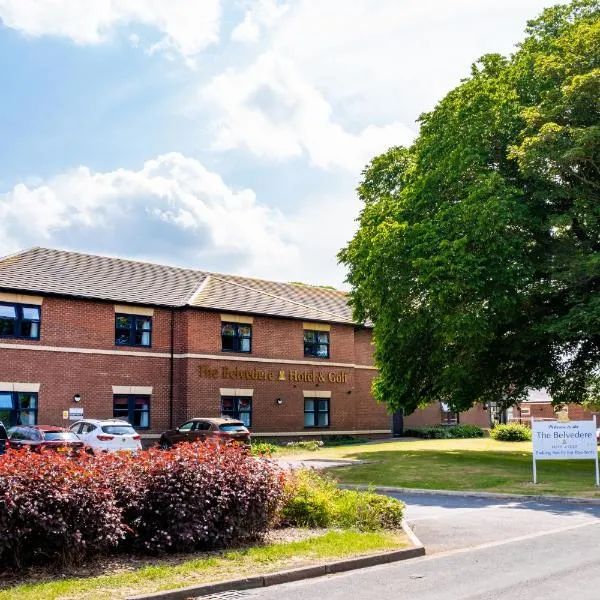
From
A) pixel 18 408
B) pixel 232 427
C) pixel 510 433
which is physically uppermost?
pixel 18 408

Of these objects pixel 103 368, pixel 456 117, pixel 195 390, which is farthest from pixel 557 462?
pixel 103 368

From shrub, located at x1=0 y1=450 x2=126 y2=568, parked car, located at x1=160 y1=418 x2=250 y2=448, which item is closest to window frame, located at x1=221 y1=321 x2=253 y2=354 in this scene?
parked car, located at x1=160 y1=418 x2=250 y2=448

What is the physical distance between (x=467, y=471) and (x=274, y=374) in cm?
1566

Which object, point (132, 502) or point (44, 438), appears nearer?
point (132, 502)

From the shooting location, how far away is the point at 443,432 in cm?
4566

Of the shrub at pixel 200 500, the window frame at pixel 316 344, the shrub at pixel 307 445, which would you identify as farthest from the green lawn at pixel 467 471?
the shrub at pixel 200 500

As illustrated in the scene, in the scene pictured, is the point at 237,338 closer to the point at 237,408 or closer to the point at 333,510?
the point at 237,408

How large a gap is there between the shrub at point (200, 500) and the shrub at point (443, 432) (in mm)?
34623

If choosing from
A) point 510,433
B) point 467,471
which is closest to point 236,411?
point 467,471

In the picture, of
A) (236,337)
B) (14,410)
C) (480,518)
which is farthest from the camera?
(236,337)

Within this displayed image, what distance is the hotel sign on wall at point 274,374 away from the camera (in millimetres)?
Answer: 35406

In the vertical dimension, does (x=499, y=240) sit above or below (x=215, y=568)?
above

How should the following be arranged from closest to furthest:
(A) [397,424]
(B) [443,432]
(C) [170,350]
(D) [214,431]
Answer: (D) [214,431] → (C) [170,350] → (B) [443,432] → (A) [397,424]

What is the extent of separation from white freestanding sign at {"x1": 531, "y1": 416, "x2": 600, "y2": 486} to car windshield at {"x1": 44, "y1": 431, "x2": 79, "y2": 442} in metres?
13.9
